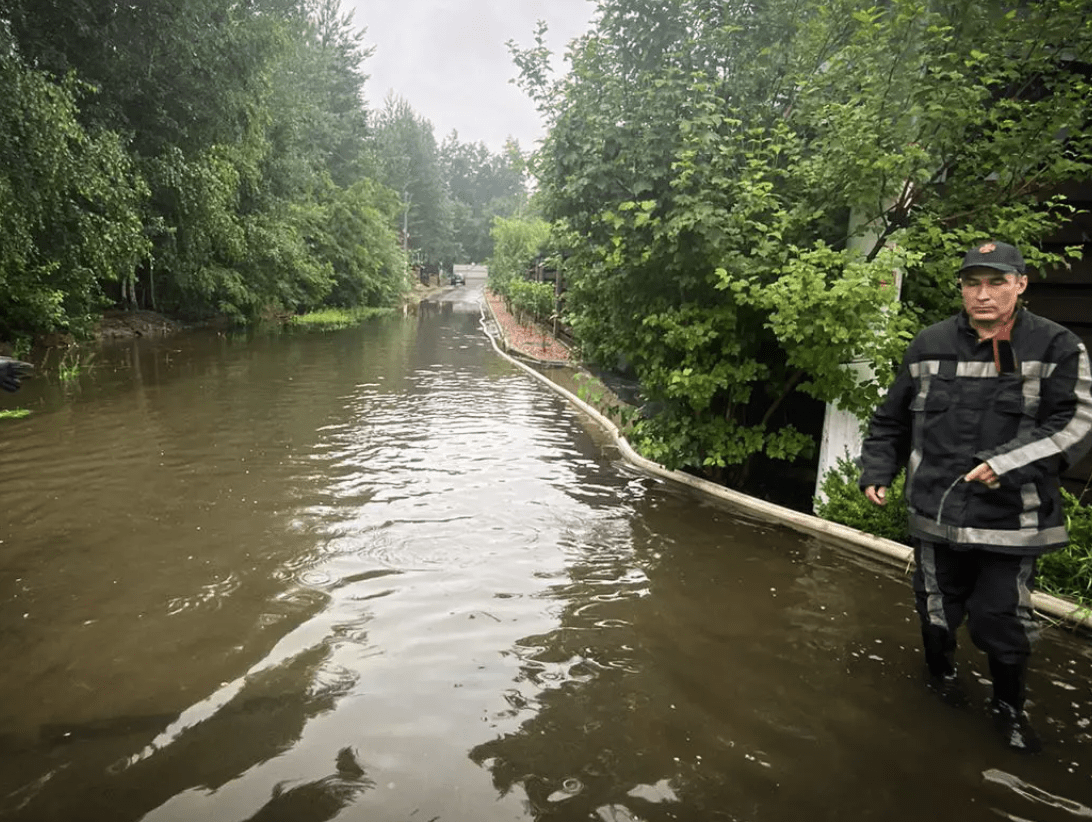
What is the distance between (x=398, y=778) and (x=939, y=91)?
6168 mm

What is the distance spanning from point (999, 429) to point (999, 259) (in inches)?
30.9

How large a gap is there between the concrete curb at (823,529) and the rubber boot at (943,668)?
1190mm

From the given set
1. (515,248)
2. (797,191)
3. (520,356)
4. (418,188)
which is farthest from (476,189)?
(797,191)

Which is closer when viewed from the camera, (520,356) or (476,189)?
(520,356)

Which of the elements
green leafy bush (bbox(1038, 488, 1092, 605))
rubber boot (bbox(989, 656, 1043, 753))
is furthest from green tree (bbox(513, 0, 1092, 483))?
rubber boot (bbox(989, 656, 1043, 753))

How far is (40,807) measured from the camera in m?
2.60

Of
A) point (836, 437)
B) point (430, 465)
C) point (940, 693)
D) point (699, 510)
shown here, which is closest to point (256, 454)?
point (430, 465)

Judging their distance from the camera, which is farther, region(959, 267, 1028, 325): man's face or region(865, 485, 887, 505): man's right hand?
region(865, 485, 887, 505): man's right hand

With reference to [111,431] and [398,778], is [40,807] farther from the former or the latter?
[111,431]

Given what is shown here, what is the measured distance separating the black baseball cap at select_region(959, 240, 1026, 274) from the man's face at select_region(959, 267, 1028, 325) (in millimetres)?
27

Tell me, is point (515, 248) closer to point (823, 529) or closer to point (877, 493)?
point (823, 529)

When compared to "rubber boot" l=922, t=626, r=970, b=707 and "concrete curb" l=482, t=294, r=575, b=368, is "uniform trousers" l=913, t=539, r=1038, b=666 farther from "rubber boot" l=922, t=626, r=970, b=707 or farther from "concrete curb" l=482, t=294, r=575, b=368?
"concrete curb" l=482, t=294, r=575, b=368

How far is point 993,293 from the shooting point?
3.18 meters

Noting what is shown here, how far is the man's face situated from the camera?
317 centimetres
